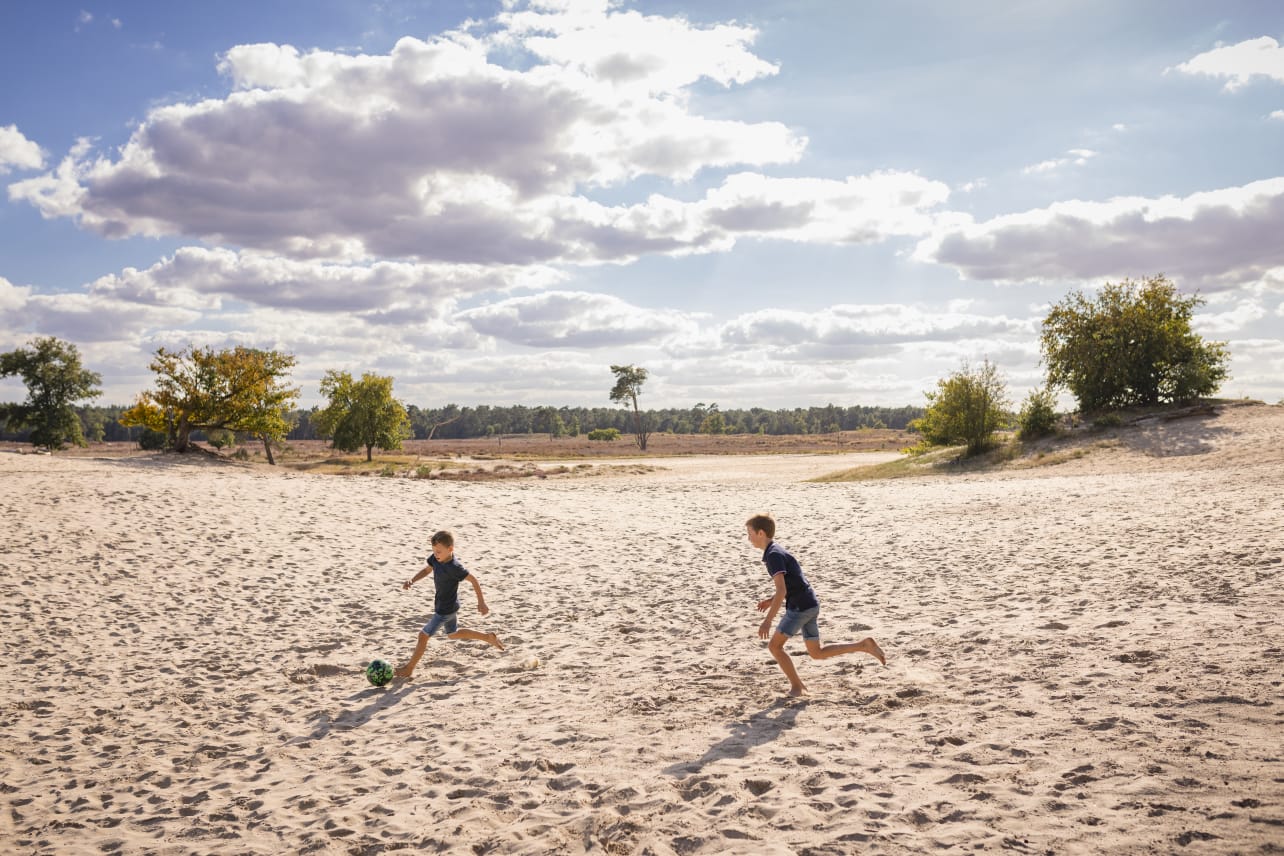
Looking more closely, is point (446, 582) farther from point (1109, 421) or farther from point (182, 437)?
point (182, 437)

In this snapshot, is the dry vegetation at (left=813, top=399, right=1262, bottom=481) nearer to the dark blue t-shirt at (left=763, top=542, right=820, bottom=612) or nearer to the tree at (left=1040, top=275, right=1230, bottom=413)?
the tree at (left=1040, top=275, right=1230, bottom=413)

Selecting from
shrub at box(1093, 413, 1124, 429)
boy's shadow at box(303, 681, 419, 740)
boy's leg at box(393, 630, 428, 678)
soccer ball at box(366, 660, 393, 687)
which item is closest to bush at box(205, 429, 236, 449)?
boy's leg at box(393, 630, 428, 678)

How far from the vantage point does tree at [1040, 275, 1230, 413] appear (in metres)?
36.8

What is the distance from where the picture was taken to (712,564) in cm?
1603

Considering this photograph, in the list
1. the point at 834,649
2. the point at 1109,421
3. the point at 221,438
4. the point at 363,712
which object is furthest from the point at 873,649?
the point at 221,438

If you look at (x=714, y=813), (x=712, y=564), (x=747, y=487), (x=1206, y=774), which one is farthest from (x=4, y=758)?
(x=747, y=487)

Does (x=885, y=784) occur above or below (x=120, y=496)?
below

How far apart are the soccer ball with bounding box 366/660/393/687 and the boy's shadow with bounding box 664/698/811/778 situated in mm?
4412

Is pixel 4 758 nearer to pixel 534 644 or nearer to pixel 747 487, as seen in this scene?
pixel 534 644

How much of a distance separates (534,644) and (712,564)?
6.08m

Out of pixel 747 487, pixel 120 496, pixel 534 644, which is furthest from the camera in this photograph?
pixel 747 487

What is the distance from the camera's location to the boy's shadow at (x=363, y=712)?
25.6 ft

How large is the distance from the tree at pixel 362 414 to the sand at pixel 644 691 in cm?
3922

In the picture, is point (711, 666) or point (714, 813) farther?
point (711, 666)
